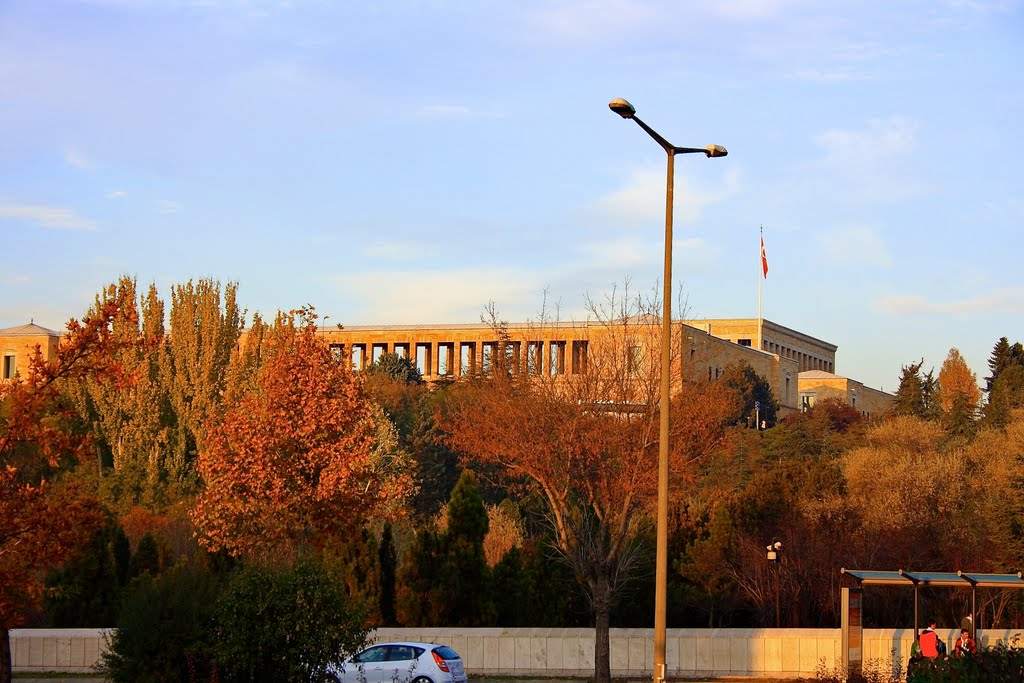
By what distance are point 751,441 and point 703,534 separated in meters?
43.4

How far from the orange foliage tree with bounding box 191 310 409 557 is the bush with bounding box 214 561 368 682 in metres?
9.37

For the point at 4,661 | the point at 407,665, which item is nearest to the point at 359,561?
the point at 407,665

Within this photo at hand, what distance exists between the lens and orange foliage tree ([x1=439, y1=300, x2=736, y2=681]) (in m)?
32.2

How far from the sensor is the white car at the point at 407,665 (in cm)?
2719

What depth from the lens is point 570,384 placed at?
34.7 metres

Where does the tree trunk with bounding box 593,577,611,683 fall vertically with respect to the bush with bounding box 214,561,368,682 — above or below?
below

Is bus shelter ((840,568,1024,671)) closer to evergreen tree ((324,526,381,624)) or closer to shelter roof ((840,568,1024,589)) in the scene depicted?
shelter roof ((840,568,1024,589))

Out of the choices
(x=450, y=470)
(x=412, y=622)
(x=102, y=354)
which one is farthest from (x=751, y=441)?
(x=102, y=354)

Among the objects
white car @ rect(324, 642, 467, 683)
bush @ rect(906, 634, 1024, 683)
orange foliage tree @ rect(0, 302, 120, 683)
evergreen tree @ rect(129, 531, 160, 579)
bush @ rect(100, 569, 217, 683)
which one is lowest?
white car @ rect(324, 642, 467, 683)

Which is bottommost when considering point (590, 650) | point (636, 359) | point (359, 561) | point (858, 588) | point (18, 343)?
point (590, 650)

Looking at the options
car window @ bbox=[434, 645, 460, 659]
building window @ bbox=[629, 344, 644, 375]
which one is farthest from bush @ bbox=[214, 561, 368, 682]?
building window @ bbox=[629, 344, 644, 375]

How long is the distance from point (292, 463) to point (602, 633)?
809cm

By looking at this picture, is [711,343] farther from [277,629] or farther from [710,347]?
[277,629]

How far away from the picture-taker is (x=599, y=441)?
107ft
